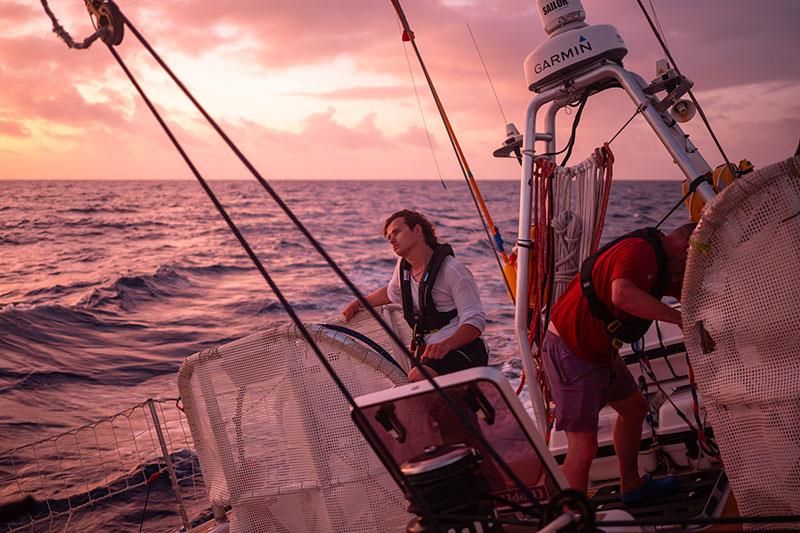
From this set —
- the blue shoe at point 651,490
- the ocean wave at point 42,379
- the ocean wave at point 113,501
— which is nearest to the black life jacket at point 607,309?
the blue shoe at point 651,490

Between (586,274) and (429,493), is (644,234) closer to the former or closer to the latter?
(586,274)

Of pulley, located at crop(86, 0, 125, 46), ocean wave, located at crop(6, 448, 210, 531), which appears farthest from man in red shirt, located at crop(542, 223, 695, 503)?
ocean wave, located at crop(6, 448, 210, 531)

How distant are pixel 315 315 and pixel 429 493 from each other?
14099mm

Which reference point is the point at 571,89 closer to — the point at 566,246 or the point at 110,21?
the point at 566,246

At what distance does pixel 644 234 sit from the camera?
3221 millimetres

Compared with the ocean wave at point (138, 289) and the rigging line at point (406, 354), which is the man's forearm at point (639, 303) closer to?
the rigging line at point (406, 354)

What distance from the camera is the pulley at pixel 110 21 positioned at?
258 centimetres

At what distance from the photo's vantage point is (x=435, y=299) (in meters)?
4.16

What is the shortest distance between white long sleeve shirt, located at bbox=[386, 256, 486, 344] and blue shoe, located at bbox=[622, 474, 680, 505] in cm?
115

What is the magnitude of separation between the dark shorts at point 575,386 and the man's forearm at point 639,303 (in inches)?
19.9

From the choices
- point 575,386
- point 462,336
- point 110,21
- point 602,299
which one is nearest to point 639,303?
point 602,299

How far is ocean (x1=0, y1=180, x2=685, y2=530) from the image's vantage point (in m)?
10.9

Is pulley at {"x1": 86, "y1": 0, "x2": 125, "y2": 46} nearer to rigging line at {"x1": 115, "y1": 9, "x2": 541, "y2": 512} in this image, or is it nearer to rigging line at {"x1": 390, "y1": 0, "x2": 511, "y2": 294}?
rigging line at {"x1": 115, "y1": 9, "x2": 541, "y2": 512}

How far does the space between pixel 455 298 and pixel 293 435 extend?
1.18 m
